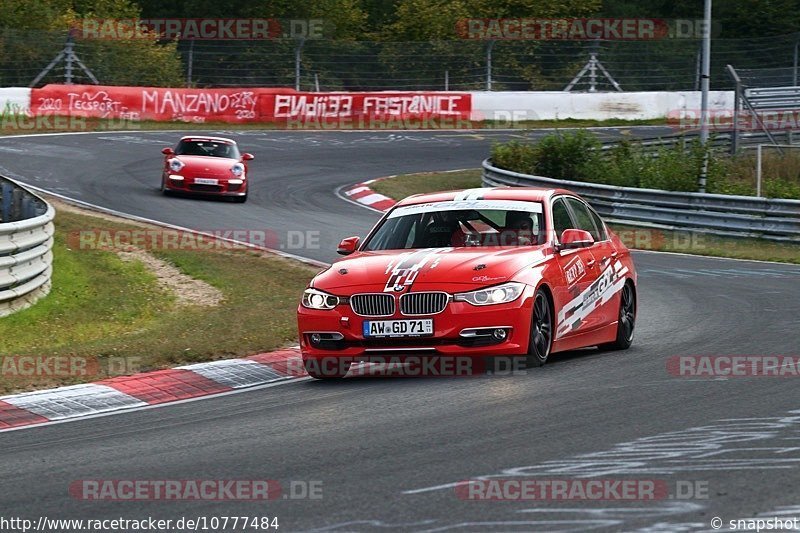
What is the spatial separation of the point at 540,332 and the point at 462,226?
4.18 ft

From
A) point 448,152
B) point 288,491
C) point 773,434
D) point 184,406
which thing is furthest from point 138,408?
point 448,152

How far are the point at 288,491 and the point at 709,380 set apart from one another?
4260 mm

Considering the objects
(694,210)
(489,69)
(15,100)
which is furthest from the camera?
(489,69)

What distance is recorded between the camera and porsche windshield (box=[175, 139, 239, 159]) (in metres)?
26.7

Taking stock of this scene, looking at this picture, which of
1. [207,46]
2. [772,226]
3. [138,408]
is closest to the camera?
[138,408]

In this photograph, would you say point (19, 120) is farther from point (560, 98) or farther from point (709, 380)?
point (709, 380)

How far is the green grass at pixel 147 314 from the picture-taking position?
11656 millimetres

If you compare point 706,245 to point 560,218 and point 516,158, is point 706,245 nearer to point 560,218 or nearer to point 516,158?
point 516,158

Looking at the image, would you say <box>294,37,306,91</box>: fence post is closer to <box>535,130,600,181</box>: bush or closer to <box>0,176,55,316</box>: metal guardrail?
<box>535,130,600,181</box>: bush

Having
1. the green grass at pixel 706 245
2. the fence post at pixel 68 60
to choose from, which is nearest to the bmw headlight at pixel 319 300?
the green grass at pixel 706 245

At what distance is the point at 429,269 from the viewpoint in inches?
409

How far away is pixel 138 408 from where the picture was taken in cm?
963

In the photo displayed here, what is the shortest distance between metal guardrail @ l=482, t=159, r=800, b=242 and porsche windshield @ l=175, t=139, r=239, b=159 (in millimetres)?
5464

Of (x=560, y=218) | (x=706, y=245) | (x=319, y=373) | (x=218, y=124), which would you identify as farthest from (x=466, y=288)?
(x=218, y=124)
